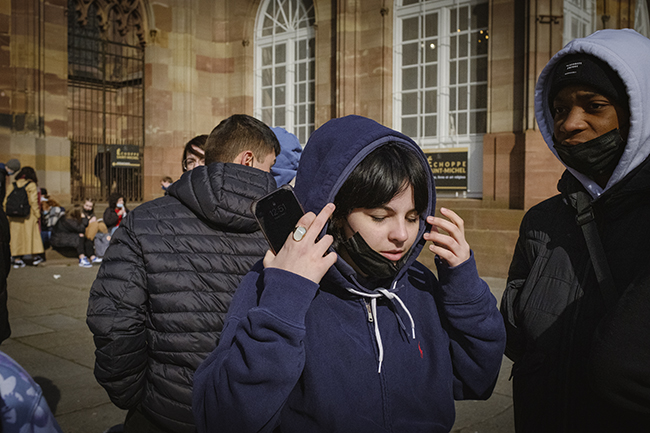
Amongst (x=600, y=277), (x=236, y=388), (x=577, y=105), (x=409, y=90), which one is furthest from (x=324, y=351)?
(x=409, y=90)

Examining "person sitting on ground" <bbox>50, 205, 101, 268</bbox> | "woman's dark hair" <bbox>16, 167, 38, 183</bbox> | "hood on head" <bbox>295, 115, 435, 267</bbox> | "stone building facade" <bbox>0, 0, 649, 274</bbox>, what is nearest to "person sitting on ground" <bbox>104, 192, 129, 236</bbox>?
"person sitting on ground" <bbox>50, 205, 101, 268</bbox>

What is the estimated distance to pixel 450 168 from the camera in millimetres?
11445

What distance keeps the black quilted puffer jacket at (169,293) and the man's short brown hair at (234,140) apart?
0.37 meters

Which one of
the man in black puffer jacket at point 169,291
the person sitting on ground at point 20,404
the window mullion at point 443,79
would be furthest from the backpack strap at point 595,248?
the window mullion at point 443,79

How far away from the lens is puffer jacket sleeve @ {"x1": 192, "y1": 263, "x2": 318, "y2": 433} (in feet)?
4.08

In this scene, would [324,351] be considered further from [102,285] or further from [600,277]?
[102,285]

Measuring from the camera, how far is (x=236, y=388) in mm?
1261

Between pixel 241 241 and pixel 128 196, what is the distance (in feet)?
46.4

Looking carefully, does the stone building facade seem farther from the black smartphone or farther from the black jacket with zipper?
the black smartphone

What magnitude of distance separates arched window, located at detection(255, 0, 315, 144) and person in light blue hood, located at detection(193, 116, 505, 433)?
12630mm

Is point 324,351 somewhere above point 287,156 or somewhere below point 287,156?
below

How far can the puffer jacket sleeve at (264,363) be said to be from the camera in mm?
1244

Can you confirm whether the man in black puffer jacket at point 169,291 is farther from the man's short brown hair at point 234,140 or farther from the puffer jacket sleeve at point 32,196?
the puffer jacket sleeve at point 32,196

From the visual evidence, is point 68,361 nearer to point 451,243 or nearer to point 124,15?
point 451,243
